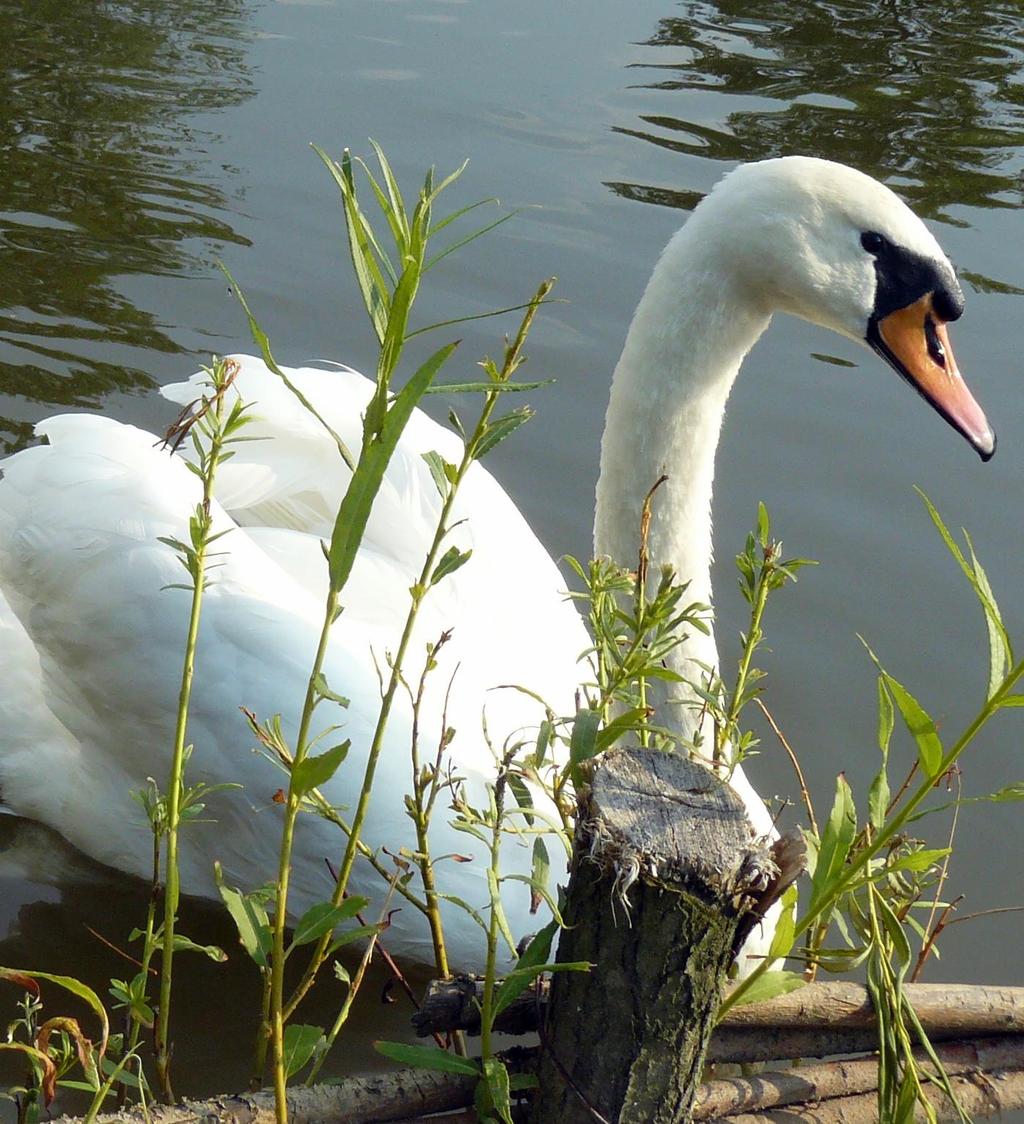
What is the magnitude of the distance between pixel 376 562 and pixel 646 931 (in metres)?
1.94

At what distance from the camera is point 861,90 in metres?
9.62

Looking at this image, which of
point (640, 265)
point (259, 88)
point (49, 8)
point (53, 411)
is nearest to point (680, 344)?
point (53, 411)

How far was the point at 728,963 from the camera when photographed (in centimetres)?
213

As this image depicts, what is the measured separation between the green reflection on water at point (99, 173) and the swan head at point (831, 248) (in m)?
3.03

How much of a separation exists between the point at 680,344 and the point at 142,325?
11.7ft

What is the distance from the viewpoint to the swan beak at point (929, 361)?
3422 millimetres

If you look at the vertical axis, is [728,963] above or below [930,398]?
below

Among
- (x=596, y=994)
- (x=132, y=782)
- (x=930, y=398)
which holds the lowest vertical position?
(x=132, y=782)

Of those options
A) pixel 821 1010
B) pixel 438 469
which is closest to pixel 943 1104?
pixel 821 1010

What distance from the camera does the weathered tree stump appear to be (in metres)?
1.96

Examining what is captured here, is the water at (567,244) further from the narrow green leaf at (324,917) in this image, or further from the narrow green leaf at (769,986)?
the narrow green leaf at (324,917)

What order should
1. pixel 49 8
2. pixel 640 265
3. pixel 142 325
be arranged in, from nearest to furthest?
pixel 142 325 → pixel 640 265 → pixel 49 8

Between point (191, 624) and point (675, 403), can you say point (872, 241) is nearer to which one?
point (675, 403)

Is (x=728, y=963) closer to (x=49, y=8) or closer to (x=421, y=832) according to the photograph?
(x=421, y=832)
